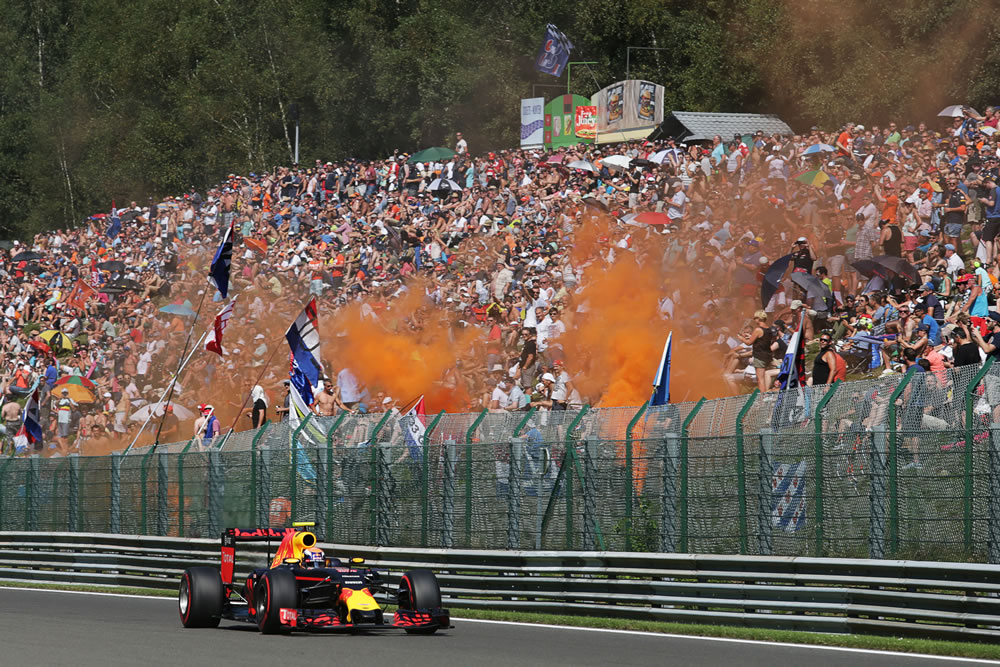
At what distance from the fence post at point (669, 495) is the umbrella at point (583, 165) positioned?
1961 centimetres

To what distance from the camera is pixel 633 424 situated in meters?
15.9

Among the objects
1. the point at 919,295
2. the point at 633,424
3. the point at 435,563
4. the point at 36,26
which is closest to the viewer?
the point at 633,424

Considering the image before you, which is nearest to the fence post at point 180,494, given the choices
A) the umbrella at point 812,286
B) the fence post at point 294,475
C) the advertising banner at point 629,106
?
the fence post at point 294,475

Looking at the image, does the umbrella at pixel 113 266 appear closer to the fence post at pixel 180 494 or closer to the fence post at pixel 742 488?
the fence post at pixel 180 494

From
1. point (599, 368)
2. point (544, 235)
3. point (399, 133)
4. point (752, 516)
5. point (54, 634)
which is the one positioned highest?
point (399, 133)

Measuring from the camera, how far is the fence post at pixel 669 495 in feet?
50.1

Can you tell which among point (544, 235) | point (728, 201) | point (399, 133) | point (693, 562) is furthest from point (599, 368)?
point (399, 133)

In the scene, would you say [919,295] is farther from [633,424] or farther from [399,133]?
[399,133]

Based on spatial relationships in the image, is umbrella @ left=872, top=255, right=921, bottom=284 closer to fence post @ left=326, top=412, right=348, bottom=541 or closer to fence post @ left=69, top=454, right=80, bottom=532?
fence post @ left=326, top=412, right=348, bottom=541

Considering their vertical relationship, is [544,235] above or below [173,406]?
above

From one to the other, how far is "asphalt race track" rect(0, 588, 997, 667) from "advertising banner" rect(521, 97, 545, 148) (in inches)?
1481

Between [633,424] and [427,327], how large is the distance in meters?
14.3

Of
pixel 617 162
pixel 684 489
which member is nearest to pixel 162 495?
pixel 684 489

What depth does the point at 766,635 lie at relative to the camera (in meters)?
13.9
